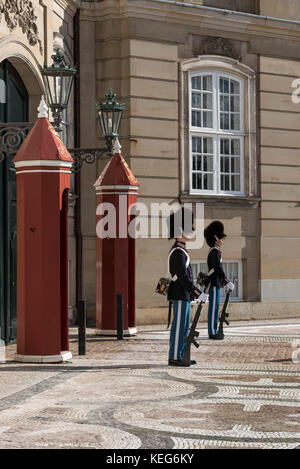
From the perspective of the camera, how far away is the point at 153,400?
875cm

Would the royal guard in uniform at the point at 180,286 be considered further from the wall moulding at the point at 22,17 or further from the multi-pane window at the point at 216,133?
the multi-pane window at the point at 216,133

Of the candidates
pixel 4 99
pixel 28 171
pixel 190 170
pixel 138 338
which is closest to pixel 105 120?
pixel 4 99

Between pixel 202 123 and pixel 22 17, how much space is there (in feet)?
18.2

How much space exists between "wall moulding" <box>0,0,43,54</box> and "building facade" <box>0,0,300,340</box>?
1191 millimetres

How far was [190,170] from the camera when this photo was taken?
61.2 ft

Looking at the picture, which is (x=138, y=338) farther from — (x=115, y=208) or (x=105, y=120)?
(x=105, y=120)

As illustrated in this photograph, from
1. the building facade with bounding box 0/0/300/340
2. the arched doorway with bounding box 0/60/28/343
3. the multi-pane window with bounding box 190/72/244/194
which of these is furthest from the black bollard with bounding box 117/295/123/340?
the multi-pane window with bounding box 190/72/244/194

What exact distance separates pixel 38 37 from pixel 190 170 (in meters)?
4.63

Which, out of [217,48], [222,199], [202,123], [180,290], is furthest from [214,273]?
[217,48]

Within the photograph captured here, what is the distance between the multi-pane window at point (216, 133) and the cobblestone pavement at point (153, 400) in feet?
19.3

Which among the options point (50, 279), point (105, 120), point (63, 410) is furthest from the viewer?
point (105, 120)

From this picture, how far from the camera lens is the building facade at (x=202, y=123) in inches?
706

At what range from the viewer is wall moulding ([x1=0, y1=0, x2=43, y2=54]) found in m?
13.7

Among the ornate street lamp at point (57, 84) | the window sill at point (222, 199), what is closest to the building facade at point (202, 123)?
the window sill at point (222, 199)
